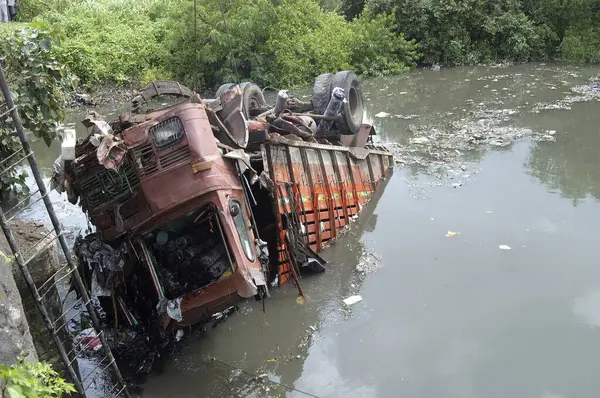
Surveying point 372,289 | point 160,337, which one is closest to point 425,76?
point 372,289

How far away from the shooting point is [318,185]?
22.9 ft

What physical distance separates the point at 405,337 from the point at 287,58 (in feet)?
41.4

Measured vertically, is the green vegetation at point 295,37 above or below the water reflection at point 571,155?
above

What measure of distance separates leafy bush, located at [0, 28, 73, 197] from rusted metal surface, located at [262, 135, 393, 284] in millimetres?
2689

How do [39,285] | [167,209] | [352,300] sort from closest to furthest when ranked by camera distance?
1. [39,285]
2. [167,209]
3. [352,300]

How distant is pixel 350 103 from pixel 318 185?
2.05m

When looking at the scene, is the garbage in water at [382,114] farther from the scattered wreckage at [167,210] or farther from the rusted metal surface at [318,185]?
the scattered wreckage at [167,210]

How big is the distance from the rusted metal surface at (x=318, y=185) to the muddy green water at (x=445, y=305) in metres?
0.32

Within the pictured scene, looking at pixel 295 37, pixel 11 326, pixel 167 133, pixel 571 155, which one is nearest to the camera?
pixel 11 326

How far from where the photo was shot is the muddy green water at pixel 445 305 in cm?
493

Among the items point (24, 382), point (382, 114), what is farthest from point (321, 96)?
point (24, 382)

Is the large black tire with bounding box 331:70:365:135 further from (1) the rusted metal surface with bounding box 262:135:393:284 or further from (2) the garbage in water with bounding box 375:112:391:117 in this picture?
(2) the garbage in water with bounding box 375:112:391:117

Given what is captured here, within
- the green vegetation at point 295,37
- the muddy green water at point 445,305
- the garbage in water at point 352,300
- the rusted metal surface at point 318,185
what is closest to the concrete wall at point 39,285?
the muddy green water at point 445,305

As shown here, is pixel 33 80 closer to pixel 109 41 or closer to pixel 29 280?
pixel 29 280
